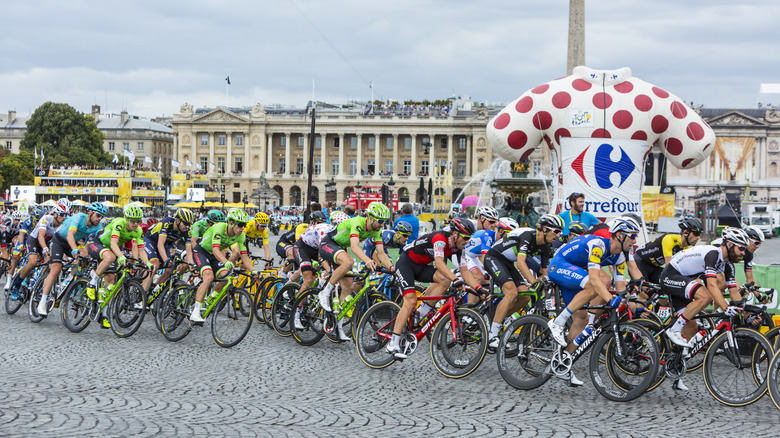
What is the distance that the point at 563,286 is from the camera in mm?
8609

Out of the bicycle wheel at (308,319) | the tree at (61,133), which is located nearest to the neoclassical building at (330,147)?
the tree at (61,133)

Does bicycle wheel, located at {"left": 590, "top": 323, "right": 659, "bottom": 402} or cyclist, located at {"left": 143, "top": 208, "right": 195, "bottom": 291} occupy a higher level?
cyclist, located at {"left": 143, "top": 208, "right": 195, "bottom": 291}

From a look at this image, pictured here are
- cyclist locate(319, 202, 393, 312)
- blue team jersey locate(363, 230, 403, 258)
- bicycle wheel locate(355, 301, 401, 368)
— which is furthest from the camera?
blue team jersey locate(363, 230, 403, 258)

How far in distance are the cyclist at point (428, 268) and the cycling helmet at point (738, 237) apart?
2296 millimetres

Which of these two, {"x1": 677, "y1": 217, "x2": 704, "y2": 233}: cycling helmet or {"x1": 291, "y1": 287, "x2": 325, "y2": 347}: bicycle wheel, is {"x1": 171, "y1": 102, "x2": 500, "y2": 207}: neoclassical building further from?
A: {"x1": 677, "y1": 217, "x2": 704, "y2": 233}: cycling helmet

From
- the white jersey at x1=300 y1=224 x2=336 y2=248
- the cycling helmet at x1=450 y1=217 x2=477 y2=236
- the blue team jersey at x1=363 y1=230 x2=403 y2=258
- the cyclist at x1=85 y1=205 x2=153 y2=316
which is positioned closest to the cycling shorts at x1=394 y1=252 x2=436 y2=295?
the cycling helmet at x1=450 y1=217 x2=477 y2=236

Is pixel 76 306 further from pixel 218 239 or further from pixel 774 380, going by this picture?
pixel 774 380

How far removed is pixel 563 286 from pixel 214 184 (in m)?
112

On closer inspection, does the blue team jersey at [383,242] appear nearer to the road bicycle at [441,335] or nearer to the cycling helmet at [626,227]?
the road bicycle at [441,335]

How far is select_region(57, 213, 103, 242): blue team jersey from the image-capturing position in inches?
498

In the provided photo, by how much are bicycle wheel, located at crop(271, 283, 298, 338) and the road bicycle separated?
1621mm

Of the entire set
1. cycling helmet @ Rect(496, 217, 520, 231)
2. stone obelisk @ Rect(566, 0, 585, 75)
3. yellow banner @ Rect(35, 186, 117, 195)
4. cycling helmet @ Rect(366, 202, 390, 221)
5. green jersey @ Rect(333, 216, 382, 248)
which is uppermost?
stone obelisk @ Rect(566, 0, 585, 75)

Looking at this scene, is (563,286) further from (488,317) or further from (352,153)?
(352,153)

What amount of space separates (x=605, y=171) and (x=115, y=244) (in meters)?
9.43
